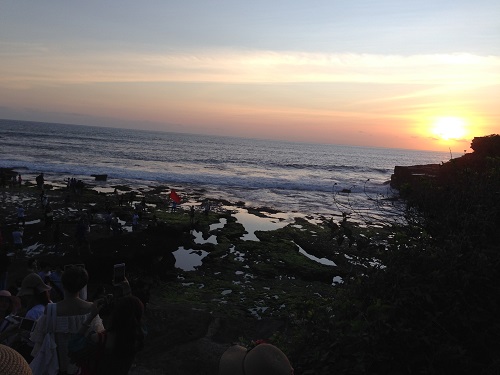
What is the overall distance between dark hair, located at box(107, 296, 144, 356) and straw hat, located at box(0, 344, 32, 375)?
1.54m

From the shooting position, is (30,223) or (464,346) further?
(30,223)

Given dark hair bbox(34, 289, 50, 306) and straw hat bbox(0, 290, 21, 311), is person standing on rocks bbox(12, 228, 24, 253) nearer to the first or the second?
straw hat bbox(0, 290, 21, 311)

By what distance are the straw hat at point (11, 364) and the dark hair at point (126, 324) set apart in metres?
1.54

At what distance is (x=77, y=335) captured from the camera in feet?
12.0

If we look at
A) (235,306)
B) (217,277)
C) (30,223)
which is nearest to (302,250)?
(217,277)

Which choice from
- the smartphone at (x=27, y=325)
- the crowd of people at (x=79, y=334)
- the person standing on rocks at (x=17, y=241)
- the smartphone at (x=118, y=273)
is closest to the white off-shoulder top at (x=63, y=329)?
the crowd of people at (x=79, y=334)

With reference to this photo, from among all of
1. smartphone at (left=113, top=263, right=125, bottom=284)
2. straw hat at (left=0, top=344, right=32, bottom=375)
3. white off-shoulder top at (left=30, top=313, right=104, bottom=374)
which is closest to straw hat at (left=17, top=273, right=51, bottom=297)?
smartphone at (left=113, top=263, right=125, bottom=284)

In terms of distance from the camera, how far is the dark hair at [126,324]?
3.56 metres

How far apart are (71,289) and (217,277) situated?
13.0 meters

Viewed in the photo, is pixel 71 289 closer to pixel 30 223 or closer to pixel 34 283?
pixel 34 283

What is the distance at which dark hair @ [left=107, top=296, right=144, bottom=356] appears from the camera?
3562 millimetres

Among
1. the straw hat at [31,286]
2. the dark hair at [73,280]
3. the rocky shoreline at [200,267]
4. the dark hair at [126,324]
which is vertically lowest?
the rocky shoreline at [200,267]

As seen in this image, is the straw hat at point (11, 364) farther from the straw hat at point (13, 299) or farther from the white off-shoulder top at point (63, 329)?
the straw hat at point (13, 299)

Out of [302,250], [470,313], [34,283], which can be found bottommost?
[302,250]
